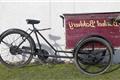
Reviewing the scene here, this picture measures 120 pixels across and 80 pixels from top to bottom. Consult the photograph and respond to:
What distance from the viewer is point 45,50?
373 inches

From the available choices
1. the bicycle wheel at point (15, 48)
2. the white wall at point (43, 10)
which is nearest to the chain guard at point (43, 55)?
the bicycle wheel at point (15, 48)

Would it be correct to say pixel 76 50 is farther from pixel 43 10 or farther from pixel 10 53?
pixel 10 53

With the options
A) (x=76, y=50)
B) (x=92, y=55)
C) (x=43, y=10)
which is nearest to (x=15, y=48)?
(x=43, y=10)

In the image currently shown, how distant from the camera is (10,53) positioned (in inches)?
379

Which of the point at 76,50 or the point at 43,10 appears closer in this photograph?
the point at 76,50

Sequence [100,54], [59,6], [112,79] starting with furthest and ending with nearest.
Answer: [59,6], [100,54], [112,79]

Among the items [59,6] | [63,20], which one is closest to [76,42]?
[63,20]

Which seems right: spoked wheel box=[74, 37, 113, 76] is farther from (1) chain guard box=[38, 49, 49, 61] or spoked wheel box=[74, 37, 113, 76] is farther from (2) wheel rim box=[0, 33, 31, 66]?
(2) wheel rim box=[0, 33, 31, 66]

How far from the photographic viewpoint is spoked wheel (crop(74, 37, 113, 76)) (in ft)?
28.7

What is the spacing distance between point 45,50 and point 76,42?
32.7 inches

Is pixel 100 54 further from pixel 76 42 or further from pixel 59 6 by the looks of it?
pixel 59 6

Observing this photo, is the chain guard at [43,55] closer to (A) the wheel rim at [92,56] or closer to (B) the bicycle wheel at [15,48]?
(B) the bicycle wheel at [15,48]

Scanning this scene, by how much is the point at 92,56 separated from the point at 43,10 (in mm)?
1651

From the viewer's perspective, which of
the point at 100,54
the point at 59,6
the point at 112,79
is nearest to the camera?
the point at 112,79
